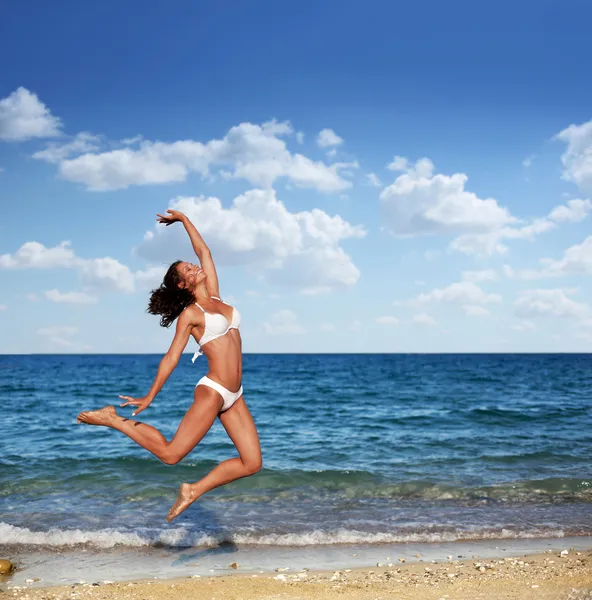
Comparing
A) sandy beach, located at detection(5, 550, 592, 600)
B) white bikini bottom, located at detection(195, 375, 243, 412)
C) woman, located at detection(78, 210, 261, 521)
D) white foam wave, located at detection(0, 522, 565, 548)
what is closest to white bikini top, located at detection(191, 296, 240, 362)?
woman, located at detection(78, 210, 261, 521)

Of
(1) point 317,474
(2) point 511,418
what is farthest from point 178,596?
(2) point 511,418

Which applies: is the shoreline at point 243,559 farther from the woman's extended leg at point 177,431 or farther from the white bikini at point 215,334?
the white bikini at point 215,334

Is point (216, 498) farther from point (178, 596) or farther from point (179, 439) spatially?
point (179, 439)

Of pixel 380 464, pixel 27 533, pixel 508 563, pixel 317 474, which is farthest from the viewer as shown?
pixel 380 464

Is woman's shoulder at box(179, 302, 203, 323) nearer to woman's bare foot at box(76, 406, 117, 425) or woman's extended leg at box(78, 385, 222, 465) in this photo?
woman's extended leg at box(78, 385, 222, 465)

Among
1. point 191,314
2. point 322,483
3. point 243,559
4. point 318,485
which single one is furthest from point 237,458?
point 322,483

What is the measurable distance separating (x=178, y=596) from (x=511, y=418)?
697 inches

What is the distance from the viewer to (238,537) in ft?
28.2

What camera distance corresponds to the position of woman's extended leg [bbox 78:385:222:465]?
5809mm

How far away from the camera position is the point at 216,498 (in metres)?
10.8

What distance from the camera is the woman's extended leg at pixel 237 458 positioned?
6.15m

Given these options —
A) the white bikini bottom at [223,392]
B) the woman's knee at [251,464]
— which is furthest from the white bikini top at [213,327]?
the woman's knee at [251,464]

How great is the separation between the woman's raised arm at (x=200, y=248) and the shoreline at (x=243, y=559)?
308 cm

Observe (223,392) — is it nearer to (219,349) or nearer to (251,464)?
(219,349)
